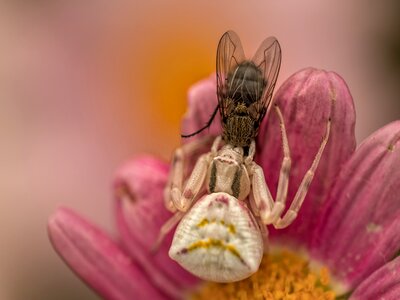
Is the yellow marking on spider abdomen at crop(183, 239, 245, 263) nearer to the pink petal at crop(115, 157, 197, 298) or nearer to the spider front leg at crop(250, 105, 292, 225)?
the spider front leg at crop(250, 105, 292, 225)

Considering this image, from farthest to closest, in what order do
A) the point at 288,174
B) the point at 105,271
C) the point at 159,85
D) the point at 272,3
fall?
the point at 272,3, the point at 159,85, the point at 105,271, the point at 288,174

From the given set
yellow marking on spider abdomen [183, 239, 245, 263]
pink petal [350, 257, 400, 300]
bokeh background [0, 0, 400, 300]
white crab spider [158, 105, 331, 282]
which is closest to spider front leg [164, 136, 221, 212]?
white crab spider [158, 105, 331, 282]

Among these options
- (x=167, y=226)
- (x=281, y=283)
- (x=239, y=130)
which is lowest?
(x=281, y=283)

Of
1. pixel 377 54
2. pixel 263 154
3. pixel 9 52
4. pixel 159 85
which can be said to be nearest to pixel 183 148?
pixel 263 154

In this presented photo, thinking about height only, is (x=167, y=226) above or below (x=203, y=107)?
below

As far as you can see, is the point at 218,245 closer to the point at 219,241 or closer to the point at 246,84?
the point at 219,241


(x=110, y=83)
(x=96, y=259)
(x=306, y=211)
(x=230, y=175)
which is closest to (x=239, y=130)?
(x=230, y=175)

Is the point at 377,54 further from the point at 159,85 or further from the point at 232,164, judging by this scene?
the point at 232,164
